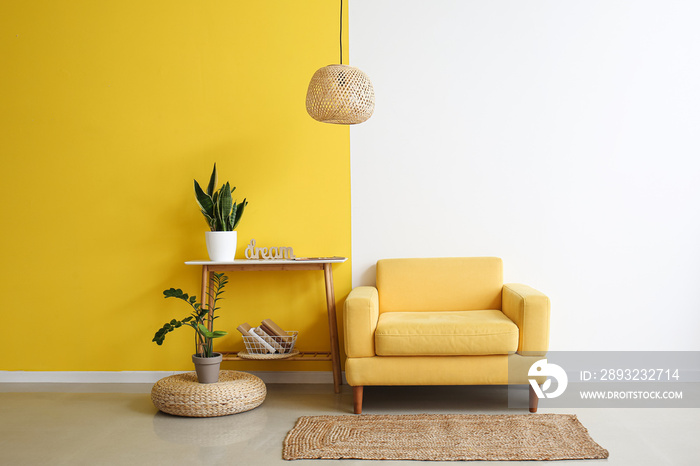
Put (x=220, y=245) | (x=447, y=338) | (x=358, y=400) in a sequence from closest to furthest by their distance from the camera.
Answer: (x=447, y=338)
(x=358, y=400)
(x=220, y=245)

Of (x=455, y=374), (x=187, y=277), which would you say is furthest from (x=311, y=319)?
(x=455, y=374)

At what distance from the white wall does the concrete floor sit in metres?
0.81

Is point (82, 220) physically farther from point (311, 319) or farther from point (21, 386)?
point (311, 319)

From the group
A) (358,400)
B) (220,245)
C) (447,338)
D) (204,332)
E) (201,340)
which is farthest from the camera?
(220,245)

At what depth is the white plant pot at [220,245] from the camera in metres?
3.69

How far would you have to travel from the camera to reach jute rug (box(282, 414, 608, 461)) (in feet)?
8.63

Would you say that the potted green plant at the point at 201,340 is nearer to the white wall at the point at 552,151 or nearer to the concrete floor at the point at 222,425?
the concrete floor at the point at 222,425

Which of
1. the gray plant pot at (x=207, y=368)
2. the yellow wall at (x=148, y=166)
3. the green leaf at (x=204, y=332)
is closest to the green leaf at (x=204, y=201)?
the yellow wall at (x=148, y=166)

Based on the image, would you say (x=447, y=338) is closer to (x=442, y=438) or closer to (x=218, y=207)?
(x=442, y=438)

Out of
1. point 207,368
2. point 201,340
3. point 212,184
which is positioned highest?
point 212,184

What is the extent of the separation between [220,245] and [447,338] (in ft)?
4.71

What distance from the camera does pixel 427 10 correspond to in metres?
3.87

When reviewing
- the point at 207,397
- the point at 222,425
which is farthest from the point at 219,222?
the point at 222,425

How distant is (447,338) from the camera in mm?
3115
